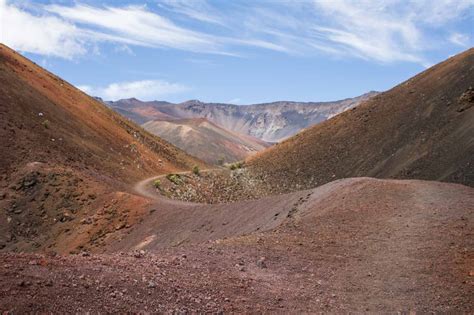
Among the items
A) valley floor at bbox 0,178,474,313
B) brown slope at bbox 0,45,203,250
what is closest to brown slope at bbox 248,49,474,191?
valley floor at bbox 0,178,474,313

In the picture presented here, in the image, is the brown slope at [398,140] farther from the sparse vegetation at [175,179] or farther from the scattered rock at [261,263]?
the scattered rock at [261,263]

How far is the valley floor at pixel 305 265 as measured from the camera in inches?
354

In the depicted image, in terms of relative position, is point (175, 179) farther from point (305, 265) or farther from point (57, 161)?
point (305, 265)

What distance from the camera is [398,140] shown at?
44656 millimetres

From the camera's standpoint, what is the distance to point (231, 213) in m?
23.8

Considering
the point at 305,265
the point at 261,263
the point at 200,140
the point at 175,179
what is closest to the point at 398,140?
the point at 175,179

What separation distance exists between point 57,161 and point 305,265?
2822 centimetres

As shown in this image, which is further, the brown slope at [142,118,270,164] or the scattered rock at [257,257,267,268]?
the brown slope at [142,118,270,164]

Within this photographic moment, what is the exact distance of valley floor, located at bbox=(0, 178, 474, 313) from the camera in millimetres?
8984

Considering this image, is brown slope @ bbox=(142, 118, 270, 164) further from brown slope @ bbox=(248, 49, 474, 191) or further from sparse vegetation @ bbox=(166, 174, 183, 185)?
sparse vegetation @ bbox=(166, 174, 183, 185)

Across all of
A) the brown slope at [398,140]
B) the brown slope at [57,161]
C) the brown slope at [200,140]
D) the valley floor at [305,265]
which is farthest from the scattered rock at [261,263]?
the brown slope at [200,140]

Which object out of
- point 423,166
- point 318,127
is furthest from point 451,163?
point 318,127

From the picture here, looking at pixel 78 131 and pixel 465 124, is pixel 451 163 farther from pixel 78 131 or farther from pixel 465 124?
pixel 78 131

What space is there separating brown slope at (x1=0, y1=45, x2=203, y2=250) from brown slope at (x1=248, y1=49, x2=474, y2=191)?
13.6 meters
